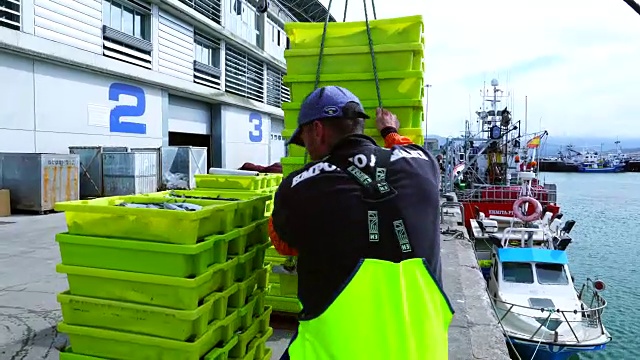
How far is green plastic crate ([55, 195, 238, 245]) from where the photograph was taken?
2332mm

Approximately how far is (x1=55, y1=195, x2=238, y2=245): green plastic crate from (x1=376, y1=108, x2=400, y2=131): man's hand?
4.52 feet

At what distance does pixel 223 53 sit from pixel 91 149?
35.6 feet

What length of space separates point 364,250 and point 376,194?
0.22m

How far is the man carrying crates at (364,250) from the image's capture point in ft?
5.59

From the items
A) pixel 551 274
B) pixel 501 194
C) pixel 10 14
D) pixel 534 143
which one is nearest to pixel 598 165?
pixel 534 143

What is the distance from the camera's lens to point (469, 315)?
16.9ft

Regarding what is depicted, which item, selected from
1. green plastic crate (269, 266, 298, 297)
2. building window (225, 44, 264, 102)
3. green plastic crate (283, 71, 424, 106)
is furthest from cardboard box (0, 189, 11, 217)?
building window (225, 44, 264, 102)

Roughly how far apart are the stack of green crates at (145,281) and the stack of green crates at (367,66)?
1.29 metres

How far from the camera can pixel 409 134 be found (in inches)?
141

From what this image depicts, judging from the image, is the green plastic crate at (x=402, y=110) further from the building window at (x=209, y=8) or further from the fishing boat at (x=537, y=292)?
the building window at (x=209, y=8)

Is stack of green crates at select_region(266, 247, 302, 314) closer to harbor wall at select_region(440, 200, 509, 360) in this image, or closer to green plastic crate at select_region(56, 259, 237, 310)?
green plastic crate at select_region(56, 259, 237, 310)

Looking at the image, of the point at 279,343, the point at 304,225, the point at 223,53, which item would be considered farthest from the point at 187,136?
the point at 304,225

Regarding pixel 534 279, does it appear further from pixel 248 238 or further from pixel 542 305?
pixel 248 238

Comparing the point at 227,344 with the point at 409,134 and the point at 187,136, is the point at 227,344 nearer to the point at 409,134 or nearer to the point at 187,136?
the point at 409,134
